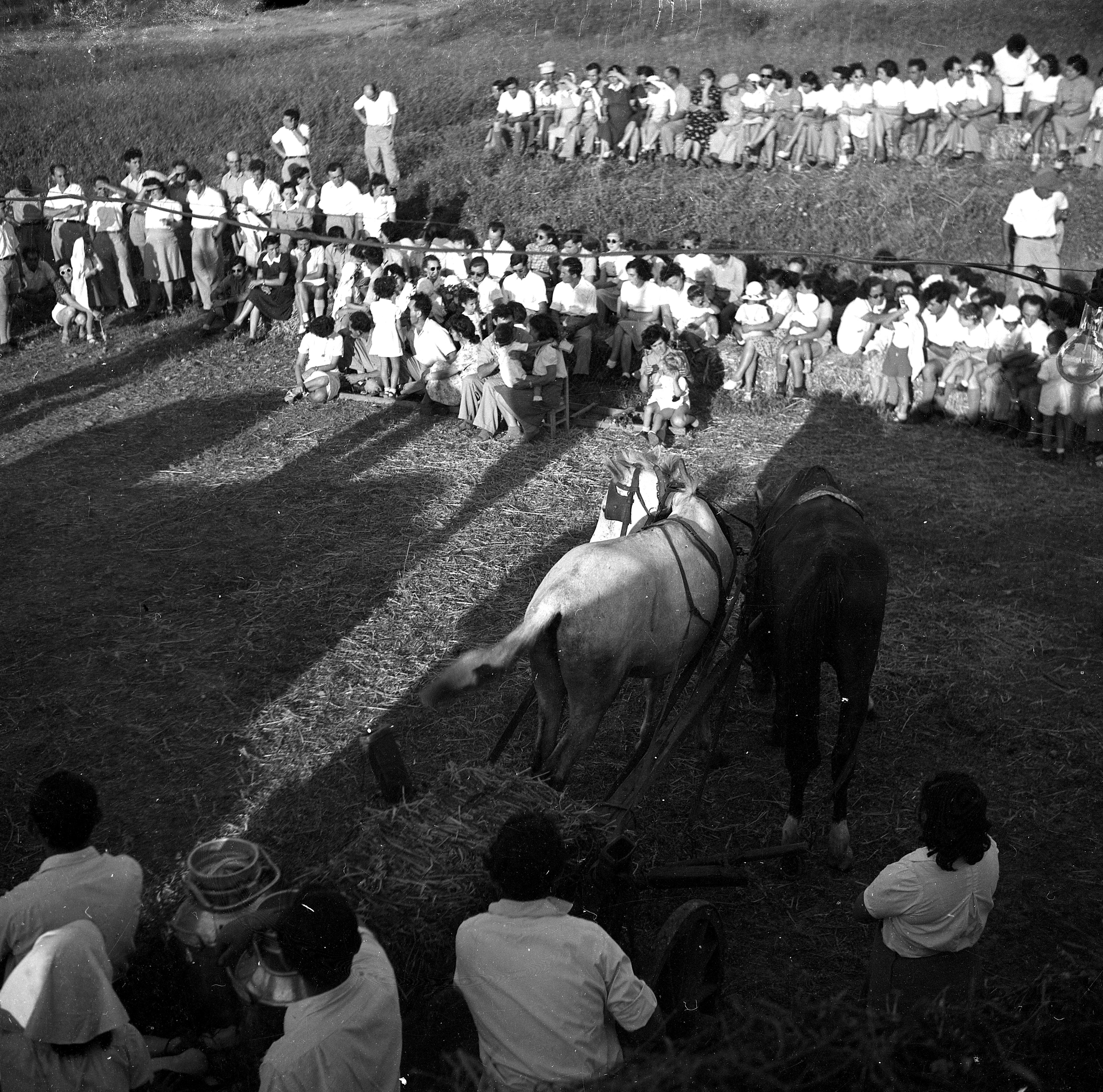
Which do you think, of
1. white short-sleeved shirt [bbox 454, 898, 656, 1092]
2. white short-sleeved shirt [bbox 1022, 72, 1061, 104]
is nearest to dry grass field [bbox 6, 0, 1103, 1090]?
white short-sleeved shirt [bbox 454, 898, 656, 1092]

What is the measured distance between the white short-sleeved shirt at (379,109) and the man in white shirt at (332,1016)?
587 inches

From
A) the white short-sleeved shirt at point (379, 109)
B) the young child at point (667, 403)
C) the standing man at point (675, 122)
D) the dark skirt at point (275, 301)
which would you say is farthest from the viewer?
the white short-sleeved shirt at point (379, 109)

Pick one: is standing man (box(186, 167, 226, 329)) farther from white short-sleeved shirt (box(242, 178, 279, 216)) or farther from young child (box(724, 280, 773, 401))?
young child (box(724, 280, 773, 401))

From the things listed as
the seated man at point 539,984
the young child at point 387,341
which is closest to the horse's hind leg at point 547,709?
the seated man at point 539,984

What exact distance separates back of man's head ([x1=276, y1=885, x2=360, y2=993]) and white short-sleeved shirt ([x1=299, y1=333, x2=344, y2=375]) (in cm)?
998

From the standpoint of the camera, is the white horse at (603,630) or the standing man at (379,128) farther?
the standing man at (379,128)

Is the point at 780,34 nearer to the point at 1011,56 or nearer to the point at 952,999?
the point at 1011,56

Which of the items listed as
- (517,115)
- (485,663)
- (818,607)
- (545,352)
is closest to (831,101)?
(517,115)

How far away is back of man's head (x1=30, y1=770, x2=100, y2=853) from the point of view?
350 centimetres

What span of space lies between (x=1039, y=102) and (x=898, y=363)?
19.3ft

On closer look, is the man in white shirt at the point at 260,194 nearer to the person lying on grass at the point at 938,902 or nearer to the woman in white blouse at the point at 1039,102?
the woman in white blouse at the point at 1039,102

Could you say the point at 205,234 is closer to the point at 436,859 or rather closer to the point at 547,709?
the point at 547,709

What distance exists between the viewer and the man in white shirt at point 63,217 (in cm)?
1484

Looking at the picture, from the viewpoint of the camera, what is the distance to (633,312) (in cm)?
1266
